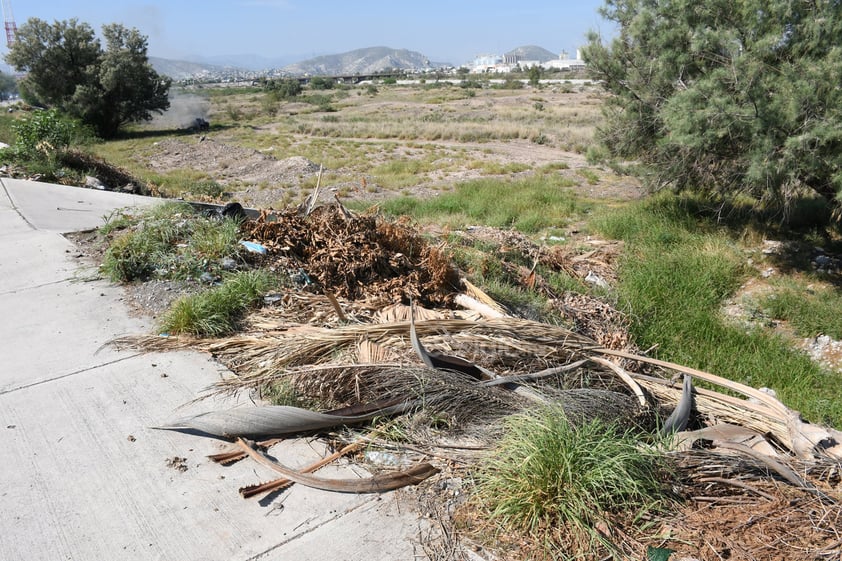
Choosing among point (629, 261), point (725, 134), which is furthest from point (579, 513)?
point (725, 134)

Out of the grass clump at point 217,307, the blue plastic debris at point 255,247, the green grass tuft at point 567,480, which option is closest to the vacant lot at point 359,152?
the blue plastic debris at point 255,247

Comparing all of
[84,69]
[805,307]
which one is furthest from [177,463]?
[84,69]

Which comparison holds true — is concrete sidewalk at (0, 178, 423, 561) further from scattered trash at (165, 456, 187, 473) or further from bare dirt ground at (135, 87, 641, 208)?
bare dirt ground at (135, 87, 641, 208)

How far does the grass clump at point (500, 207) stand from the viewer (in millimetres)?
11383

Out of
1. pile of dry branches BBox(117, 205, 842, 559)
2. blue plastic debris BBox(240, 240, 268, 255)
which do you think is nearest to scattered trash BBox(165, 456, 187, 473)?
pile of dry branches BBox(117, 205, 842, 559)

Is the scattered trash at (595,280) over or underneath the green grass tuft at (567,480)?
underneath

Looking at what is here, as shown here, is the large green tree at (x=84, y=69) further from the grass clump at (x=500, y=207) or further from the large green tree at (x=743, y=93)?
the large green tree at (x=743, y=93)

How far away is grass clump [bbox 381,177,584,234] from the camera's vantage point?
11383 mm

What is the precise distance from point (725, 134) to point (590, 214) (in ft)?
11.4

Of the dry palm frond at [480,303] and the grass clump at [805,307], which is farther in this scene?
the grass clump at [805,307]

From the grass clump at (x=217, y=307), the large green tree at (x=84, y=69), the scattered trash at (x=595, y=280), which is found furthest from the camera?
the large green tree at (x=84, y=69)

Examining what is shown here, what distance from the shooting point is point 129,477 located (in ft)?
9.61

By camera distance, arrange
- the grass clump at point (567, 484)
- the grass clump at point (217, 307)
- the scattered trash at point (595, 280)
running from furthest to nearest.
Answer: the scattered trash at point (595, 280), the grass clump at point (217, 307), the grass clump at point (567, 484)

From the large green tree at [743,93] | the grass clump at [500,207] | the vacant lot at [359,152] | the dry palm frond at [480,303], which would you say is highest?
the large green tree at [743,93]
